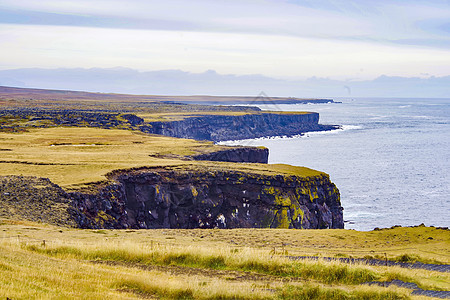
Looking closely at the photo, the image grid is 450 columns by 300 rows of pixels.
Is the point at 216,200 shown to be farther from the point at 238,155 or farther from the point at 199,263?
the point at 199,263

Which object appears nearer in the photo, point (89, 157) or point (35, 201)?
point (35, 201)

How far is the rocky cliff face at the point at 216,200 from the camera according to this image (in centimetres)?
3984

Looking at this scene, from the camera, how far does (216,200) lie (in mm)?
43062

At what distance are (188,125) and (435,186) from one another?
78.3 metres

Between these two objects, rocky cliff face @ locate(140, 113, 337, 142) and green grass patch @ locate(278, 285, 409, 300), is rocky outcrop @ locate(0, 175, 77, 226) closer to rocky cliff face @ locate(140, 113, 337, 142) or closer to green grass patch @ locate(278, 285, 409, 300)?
green grass patch @ locate(278, 285, 409, 300)

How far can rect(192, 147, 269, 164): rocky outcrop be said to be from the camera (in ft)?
Answer: 193

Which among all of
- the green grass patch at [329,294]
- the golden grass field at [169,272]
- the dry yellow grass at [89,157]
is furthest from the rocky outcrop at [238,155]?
the green grass patch at [329,294]

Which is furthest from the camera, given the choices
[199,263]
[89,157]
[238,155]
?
[238,155]

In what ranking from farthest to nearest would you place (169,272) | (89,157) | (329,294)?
(89,157) < (169,272) < (329,294)

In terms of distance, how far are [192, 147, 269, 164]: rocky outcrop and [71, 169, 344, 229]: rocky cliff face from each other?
12.9 m

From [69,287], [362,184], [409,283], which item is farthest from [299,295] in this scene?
[362,184]

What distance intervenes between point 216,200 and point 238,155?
831 inches

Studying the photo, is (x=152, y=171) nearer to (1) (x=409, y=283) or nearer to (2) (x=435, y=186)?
(1) (x=409, y=283)

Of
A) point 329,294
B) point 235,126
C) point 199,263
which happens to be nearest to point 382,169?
point 235,126
